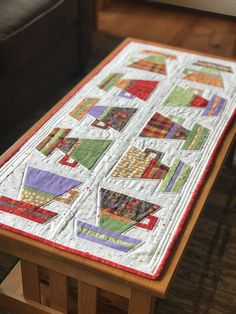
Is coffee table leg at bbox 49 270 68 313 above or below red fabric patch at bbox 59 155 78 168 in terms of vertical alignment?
below

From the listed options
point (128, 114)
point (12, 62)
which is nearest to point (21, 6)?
point (12, 62)

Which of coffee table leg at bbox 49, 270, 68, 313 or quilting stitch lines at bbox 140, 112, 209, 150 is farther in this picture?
quilting stitch lines at bbox 140, 112, 209, 150

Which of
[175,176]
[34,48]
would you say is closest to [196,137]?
[175,176]

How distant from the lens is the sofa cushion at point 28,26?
186 cm

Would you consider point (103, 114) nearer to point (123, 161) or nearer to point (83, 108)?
point (83, 108)

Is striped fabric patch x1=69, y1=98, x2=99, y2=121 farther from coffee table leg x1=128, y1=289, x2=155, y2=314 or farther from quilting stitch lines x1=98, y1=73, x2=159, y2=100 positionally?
coffee table leg x1=128, y1=289, x2=155, y2=314

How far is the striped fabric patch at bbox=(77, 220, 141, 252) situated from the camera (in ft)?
3.70

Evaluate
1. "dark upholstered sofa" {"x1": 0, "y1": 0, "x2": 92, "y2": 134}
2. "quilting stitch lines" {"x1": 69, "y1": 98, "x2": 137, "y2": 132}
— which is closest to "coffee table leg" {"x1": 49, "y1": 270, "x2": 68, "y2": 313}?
"quilting stitch lines" {"x1": 69, "y1": 98, "x2": 137, "y2": 132}

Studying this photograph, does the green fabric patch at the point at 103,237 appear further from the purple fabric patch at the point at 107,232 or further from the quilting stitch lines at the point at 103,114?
the quilting stitch lines at the point at 103,114

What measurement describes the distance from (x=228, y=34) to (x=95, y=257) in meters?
2.16

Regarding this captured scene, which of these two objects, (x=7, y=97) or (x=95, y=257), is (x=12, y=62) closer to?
(x=7, y=97)

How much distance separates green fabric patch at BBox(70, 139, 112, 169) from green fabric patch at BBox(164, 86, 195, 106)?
310 millimetres

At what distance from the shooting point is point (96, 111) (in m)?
1.59

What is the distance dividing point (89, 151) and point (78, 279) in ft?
1.31
